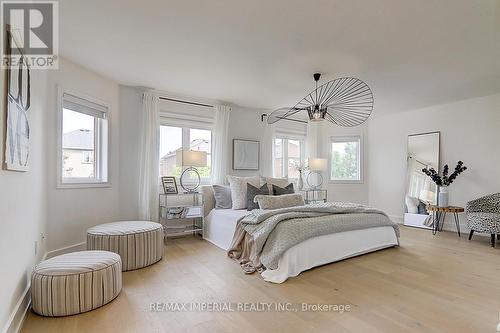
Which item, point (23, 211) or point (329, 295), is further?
point (329, 295)

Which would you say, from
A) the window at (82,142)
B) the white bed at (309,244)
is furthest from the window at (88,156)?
the white bed at (309,244)

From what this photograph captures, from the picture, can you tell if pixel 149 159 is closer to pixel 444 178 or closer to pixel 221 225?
pixel 221 225

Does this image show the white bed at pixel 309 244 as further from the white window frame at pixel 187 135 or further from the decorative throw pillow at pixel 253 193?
the white window frame at pixel 187 135

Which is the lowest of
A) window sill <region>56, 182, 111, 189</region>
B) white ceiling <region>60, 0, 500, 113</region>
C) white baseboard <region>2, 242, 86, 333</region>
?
white baseboard <region>2, 242, 86, 333</region>

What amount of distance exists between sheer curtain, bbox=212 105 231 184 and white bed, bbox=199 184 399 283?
68cm

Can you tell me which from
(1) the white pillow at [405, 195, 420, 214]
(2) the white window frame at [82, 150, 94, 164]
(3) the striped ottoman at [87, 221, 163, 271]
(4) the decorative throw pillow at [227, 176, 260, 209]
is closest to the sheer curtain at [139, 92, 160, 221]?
(2) the white window frame at [82, 150, 94, 164]

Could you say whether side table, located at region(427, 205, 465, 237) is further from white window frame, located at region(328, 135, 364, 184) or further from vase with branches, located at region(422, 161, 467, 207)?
white window frame, located at region(328, 135, 364, 184)

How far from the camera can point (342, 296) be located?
2.34m

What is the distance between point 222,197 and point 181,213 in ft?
2.29

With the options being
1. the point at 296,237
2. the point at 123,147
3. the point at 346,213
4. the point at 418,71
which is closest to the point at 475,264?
the point at 346,213

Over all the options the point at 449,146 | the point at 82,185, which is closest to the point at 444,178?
the point at 449,146

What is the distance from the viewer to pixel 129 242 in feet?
9.55

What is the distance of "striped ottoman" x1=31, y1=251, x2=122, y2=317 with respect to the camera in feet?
6.49

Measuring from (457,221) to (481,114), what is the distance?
1.94 m
